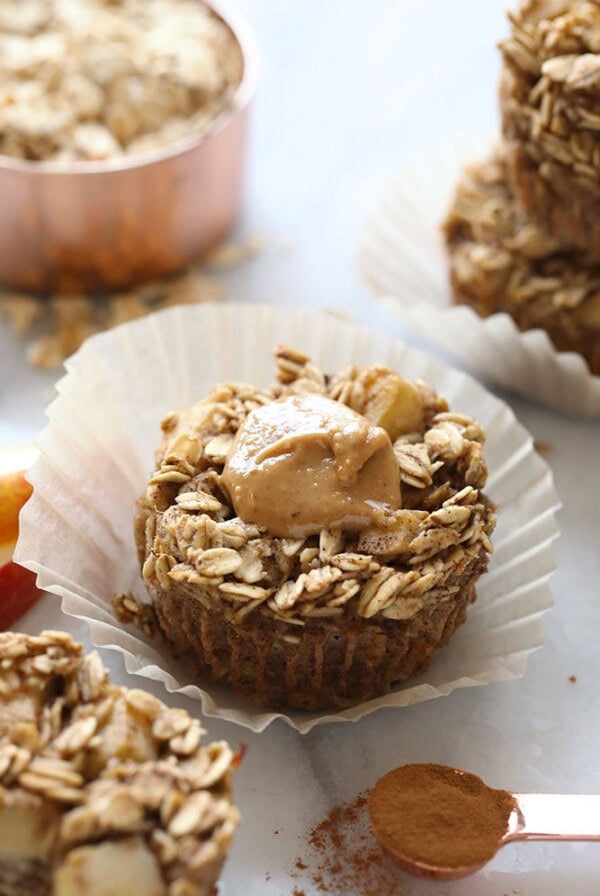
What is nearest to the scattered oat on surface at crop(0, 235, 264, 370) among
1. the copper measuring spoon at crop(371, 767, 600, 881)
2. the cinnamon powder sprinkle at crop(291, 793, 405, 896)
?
the cinnamon powder sprinkle at crop(291, 793, 405, 896)

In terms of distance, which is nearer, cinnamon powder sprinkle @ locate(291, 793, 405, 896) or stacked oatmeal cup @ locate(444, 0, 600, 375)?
cinnamon powder sprinkle @ locate(291, 793, 405, 896)

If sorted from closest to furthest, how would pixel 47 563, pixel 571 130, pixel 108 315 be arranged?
pixel 47 563
pixel 571 130
pixel 108 315

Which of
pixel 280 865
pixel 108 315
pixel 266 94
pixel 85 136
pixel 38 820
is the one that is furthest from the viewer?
pixel 266 94

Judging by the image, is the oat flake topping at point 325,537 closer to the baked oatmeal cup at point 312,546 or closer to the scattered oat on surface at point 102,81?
the baked oatmeal cup at point 312,546

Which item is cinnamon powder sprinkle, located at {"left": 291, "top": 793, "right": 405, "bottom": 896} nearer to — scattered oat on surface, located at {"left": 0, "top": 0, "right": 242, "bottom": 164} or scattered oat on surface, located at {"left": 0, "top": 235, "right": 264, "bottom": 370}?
scattered oat on surface, located at {"left": 0, "top": 235, "right": 264, "bottom": 370}

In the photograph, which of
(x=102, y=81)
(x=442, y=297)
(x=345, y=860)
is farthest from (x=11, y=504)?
(x=442, y=297)

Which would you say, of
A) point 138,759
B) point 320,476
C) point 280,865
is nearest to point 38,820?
point 138,759

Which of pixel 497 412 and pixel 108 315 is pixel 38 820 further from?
pixel 108 315

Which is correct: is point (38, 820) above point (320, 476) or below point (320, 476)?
below
